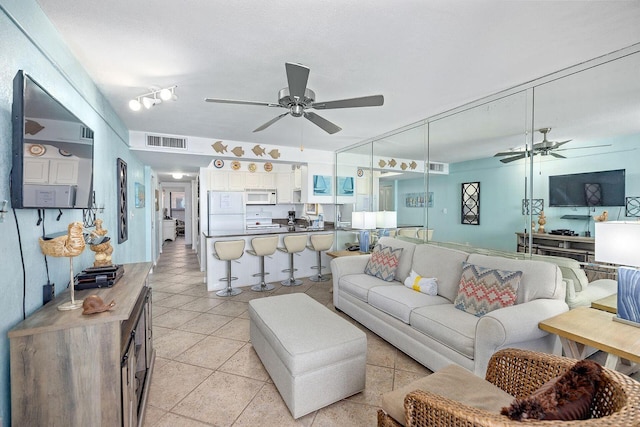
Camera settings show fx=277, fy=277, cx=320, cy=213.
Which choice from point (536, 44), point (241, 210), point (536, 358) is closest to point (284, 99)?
point (536, 44)

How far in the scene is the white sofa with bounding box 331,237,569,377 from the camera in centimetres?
191

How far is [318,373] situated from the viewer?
186 centimetres

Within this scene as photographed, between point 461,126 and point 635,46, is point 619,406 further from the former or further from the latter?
point 461,126

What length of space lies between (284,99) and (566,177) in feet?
8.63

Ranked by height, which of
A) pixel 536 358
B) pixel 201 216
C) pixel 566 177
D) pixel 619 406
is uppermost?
pixel 566 177

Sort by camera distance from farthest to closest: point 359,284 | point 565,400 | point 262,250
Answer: point 262,250
point 359,284
point 565,400

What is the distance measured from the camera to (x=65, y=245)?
57.4 inches

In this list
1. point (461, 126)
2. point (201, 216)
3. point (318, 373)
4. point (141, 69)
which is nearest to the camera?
point (318, 373)

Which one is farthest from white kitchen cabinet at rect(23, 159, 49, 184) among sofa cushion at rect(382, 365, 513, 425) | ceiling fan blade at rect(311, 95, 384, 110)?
sofa cushion at rect(382, 365, 513, 425)

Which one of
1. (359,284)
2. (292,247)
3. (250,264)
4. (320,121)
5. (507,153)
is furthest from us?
(250,264)

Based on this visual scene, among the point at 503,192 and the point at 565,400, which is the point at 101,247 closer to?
the point at 565,400

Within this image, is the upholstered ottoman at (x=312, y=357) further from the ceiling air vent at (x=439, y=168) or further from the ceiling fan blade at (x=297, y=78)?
the ceiling air vent at (x=439, y=168)

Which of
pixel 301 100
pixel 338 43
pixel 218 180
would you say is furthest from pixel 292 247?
pixel 338 43

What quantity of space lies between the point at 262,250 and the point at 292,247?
0.54 metres
